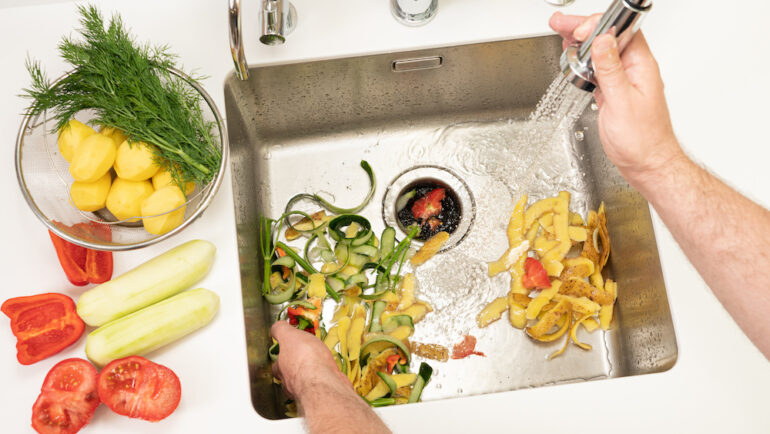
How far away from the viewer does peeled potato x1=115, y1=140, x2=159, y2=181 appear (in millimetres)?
801

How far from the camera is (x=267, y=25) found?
85cm

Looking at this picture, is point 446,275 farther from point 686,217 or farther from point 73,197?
point 73,197

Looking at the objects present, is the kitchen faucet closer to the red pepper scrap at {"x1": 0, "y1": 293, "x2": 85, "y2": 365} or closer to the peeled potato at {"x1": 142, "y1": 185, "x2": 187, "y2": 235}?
the peeled potato at {"x1": 142, "y1": 185, "x2": 187, "y2": 235}

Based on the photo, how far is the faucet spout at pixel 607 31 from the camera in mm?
627

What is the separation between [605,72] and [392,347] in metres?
0.61

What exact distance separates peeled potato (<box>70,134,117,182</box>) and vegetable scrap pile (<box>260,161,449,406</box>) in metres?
0.34

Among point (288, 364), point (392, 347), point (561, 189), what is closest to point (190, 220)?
point (288, 364)

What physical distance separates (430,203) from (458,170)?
10cm

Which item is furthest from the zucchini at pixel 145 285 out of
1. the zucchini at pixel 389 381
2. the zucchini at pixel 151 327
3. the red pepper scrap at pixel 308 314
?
the zucchini at pixel 389 381

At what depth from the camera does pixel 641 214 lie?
3.20 feet

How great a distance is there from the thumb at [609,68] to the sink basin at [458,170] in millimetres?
325

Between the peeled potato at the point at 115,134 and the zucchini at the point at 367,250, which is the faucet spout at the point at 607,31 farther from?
the peeled potato at the point at 115,134

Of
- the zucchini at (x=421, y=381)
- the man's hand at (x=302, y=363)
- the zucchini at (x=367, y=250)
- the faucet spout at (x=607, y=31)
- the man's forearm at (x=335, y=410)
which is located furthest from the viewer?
the zucchini at (x=367, y=250)

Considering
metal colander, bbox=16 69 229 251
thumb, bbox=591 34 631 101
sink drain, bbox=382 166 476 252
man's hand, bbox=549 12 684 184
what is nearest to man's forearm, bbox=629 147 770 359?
man's hand, bbox=549 12 684 184
